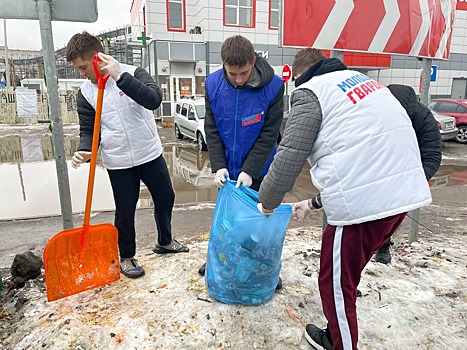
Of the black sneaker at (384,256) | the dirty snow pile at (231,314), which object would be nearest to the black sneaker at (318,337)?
the dirty snow pile at (231,314)

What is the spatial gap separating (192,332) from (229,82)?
162 centimetres

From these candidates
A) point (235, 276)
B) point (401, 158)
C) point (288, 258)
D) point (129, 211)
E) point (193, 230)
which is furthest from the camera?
point (193, 230)

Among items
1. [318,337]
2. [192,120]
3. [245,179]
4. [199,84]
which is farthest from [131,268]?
[199,84]

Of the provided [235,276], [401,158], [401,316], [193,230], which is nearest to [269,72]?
[401,158]

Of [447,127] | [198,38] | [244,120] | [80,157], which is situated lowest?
[447,127]

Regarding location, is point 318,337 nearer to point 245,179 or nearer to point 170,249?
point 245,179

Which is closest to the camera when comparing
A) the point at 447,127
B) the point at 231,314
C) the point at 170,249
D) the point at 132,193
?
the point at 231,314

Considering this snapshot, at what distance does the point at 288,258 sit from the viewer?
3195mm

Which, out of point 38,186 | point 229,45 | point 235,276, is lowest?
point 38,186

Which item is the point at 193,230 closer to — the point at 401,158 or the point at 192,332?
the point at 192,332

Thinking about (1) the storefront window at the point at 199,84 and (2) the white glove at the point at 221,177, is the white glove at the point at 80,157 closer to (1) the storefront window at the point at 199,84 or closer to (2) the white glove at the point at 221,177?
(2) the white glove at the point at 221,177

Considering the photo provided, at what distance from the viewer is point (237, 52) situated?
219cm

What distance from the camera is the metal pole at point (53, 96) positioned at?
238 cm

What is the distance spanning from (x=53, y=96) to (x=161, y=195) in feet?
3.59
